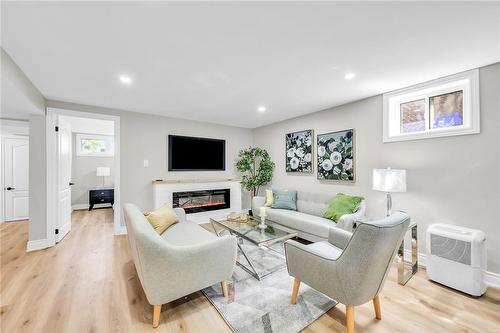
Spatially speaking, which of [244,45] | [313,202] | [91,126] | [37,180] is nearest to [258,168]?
[313,202]

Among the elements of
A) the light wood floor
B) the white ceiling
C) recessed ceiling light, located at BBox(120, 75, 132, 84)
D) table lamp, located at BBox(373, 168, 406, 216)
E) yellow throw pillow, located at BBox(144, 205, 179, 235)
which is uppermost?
the white ceiling

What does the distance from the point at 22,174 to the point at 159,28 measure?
5.30 metres

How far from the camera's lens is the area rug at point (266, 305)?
1.61 meters

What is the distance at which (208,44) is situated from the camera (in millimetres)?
1813

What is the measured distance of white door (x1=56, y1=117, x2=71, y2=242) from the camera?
11.0 feet

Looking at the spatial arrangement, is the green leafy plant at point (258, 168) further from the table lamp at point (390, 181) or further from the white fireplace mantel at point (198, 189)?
the table lamp at point (390, 181)

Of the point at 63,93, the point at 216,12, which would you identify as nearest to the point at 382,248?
the point at 216,12

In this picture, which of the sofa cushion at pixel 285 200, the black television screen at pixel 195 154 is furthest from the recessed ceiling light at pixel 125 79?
the sofa cushion at pixel 285 200

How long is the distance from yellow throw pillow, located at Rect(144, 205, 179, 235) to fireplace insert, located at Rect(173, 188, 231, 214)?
1.51 meters

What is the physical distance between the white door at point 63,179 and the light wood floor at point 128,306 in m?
0.83

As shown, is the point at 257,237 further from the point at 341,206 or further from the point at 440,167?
the point at 440,167

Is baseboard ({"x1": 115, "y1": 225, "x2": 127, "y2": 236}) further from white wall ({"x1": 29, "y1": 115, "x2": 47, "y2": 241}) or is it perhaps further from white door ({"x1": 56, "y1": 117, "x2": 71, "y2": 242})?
white wall ({"x1": 29, "y1": 115, "x2": 47, "y2": 241})

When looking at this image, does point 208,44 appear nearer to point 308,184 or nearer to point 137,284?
point 137,284

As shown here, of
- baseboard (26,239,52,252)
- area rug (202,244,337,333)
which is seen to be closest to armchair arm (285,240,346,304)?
area rug (202,244,337,333)
